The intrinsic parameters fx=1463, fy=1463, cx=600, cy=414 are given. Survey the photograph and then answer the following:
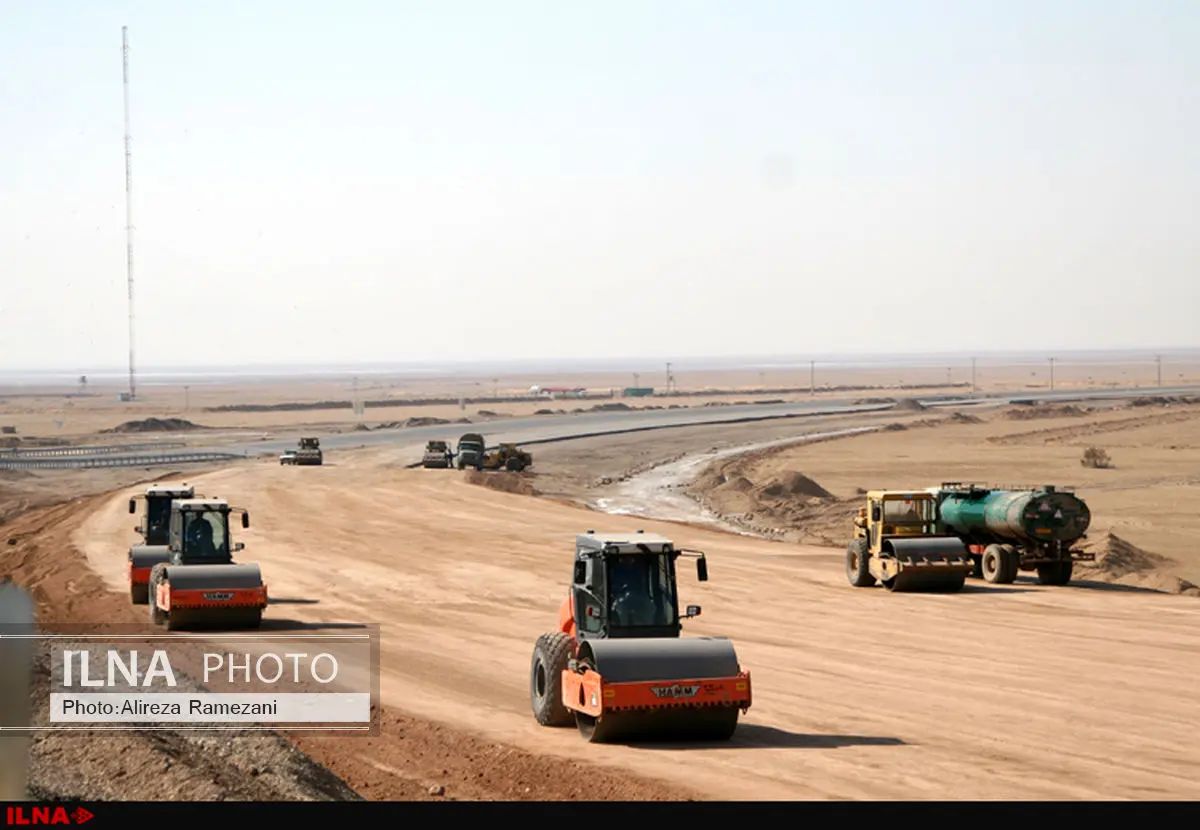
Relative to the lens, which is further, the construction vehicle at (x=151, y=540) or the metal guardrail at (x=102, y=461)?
the metal guardrail at (x=102, y=461)

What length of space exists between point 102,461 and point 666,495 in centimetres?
4110

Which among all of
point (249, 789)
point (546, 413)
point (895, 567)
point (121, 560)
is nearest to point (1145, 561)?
point (895, 567)

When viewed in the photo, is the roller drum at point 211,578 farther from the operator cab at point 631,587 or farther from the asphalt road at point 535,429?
the asphalt road at point 535,429

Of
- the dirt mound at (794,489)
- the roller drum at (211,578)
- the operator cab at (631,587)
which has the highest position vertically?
the operator cab at (631,587)

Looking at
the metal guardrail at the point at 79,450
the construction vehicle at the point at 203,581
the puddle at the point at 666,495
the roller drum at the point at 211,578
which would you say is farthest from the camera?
the metal guardrail at the point at 79,450

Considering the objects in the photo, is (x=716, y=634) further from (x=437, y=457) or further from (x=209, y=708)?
(x=437, y=457)

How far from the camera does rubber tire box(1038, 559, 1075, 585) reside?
41281 millimetres

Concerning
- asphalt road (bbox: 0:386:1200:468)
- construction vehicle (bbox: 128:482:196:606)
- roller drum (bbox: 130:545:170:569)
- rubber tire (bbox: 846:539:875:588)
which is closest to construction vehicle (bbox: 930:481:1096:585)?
rubber tire (bbox: 846:539:875:588)

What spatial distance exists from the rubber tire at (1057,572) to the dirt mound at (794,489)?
30090 millimetres

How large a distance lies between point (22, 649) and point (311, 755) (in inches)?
255

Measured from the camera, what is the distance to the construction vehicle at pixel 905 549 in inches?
1564

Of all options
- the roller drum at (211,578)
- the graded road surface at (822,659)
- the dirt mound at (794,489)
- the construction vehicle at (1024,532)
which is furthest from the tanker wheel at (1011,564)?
the dirt mound at (794,489)

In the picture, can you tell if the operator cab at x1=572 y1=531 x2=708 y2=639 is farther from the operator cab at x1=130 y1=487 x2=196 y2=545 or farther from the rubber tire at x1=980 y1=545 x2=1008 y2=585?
the rubber tire at x1=980 y1=545 x2=1008 y2=585

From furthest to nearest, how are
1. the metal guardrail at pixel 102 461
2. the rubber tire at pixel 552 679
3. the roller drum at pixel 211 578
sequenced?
the metal guardrail at pixel 102 461
the roller drum at pixel 211 578
the rubber tire at pixel 552 679
